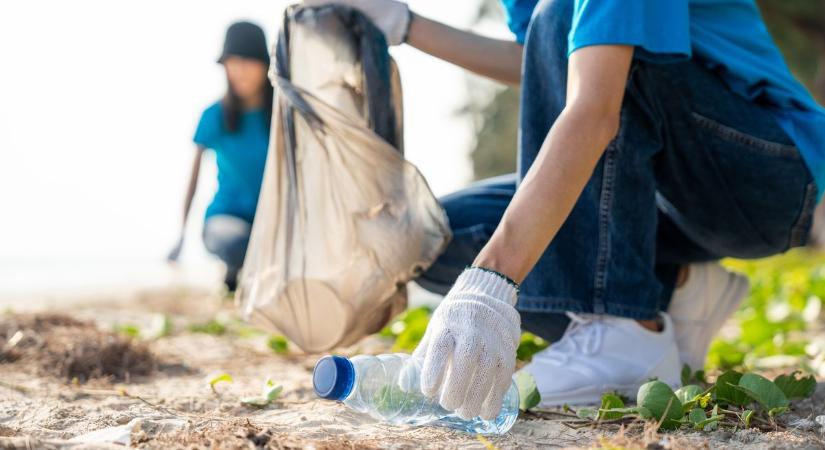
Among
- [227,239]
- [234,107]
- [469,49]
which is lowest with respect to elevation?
[227,239]

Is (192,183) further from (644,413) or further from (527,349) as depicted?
(644,413)

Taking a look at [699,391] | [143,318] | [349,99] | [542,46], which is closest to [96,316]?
[143,318]

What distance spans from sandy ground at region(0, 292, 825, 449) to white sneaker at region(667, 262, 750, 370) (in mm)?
296

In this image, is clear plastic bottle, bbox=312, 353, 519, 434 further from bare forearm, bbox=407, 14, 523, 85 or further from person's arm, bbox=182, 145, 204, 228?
person's arm, bbox=182, 145, 204, 228

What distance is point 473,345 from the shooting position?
1.08 m

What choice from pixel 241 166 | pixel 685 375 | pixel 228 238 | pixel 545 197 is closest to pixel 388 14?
pixel 545 197

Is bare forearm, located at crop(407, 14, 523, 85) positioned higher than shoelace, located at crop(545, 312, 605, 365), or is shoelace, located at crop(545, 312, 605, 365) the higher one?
bare forearm, located at crop(407, 14, 523, 85)

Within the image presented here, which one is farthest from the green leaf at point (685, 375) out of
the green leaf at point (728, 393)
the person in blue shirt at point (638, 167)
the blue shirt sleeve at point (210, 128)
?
the blue shirt sleeve at point (210, 128)

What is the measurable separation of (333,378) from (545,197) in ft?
1.31

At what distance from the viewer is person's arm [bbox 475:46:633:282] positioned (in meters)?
1.14

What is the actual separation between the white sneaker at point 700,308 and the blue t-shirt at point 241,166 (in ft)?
8.38

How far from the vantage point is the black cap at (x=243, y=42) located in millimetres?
3971

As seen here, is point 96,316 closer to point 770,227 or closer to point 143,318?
point 143,318

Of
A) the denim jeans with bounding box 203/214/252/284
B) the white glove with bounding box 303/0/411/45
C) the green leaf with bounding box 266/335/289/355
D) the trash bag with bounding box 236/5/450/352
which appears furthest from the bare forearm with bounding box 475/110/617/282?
the denim jeans with bounding box 203/214/252/284
